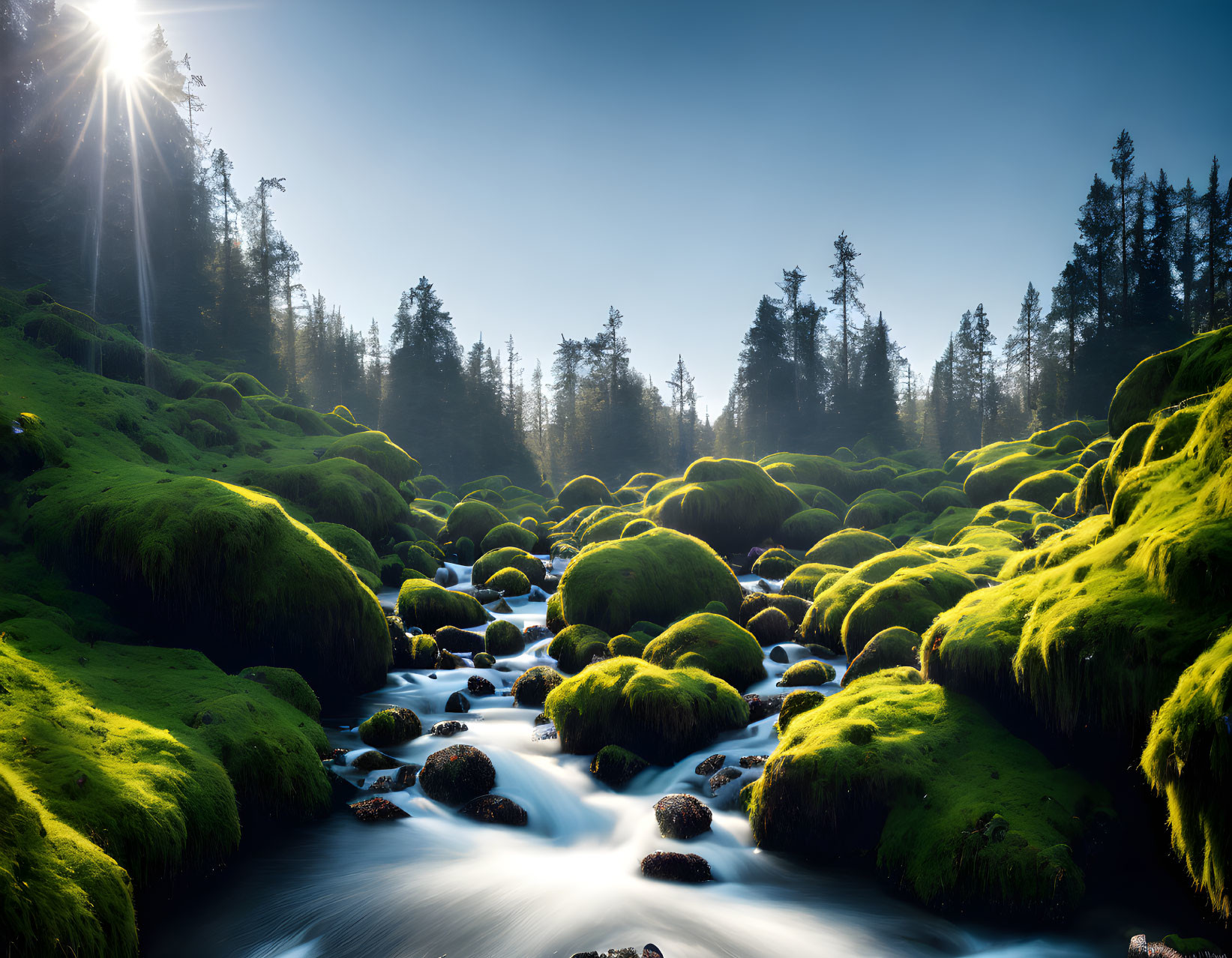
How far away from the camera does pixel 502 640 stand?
14.1m

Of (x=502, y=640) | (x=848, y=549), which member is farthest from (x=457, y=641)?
(x=848, y=549)

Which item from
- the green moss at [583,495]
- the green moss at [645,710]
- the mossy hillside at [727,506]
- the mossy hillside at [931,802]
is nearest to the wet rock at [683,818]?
the mossy hillside at [931,802]

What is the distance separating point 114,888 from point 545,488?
62.5 m

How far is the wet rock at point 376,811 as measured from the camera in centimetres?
735

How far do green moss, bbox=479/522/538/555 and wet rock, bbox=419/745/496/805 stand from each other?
17.0 meters

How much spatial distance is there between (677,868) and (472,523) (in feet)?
75.3

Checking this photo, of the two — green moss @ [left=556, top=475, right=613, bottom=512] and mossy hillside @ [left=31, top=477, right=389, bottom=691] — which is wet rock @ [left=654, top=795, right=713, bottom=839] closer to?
mossy hillside @ [left=31, top=477, right=389, bottom=691]

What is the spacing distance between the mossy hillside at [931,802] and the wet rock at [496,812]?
2.96 metres

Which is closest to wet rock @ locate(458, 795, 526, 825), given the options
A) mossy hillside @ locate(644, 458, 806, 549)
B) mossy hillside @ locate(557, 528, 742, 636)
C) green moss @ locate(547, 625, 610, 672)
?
green moss @ locate(547, 625, 610, 672)

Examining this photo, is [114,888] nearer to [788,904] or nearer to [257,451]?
[788,904]

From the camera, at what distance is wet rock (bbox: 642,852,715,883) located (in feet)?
21.0

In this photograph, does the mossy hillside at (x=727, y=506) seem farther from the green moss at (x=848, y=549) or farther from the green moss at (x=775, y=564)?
the green moss at (x=848, y=549)

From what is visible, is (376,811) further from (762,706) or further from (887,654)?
(887,654)

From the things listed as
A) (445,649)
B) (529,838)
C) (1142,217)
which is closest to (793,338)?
(1142,217)
